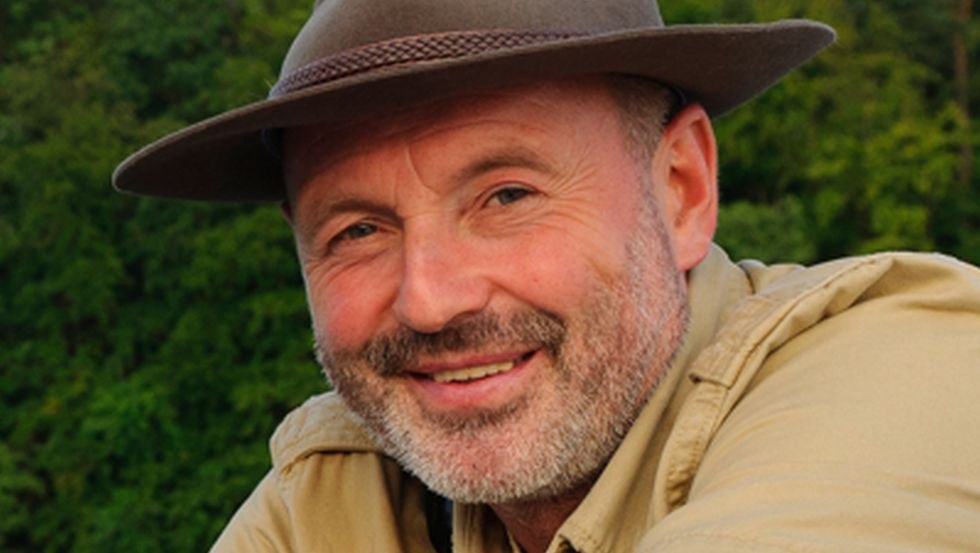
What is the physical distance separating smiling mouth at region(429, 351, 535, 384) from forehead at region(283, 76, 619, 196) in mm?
254

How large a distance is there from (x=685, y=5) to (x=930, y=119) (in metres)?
4.92

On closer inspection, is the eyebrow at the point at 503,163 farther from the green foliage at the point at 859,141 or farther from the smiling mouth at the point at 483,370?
the green foliage at the point at 859,141

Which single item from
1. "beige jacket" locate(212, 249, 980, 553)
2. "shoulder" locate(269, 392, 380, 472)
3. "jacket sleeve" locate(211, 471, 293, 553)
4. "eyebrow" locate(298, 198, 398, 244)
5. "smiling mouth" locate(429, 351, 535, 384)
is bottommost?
"jacket sleeve" locate(211, 471, 293, 553)

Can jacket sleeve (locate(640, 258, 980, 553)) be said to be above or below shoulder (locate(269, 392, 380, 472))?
above

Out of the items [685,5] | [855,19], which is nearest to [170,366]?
[685,5]

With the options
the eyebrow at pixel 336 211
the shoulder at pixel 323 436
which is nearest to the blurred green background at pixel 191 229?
the shoulder at pixel 323 436

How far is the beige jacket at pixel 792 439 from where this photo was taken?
1396 mm

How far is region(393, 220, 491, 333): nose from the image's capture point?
70.0 inches

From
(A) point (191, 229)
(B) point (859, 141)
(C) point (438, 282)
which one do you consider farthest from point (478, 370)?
(B) point (859, 141)

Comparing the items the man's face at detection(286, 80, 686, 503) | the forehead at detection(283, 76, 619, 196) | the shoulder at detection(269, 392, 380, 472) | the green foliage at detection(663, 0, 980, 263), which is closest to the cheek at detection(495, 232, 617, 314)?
the man's face at detection(286, 80, 686, 503)

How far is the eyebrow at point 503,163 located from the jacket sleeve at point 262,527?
66cm

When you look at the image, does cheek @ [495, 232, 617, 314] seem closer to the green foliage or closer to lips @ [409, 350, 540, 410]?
lips @ [409, 350, 540, 410]

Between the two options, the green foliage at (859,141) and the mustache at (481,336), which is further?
the green foliage at (859,141)

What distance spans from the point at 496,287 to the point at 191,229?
2779 cm
